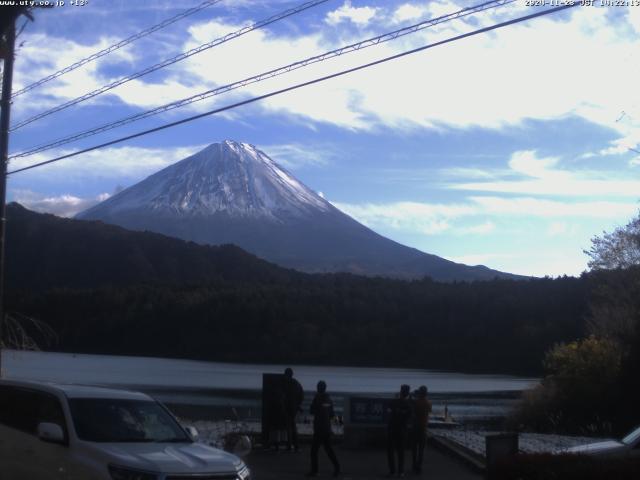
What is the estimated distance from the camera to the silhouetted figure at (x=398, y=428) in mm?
13914

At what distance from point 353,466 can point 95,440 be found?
690 cm

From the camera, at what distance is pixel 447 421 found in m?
28.1

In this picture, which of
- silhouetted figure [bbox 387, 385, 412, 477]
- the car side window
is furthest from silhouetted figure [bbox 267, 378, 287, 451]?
the car side window

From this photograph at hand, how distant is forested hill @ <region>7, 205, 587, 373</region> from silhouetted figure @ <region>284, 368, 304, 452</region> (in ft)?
137

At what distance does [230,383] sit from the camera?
46.8 meters

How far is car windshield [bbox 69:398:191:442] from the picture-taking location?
9.27 meters

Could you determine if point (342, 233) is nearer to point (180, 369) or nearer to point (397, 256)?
point (397, 256)

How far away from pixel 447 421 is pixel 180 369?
105ft

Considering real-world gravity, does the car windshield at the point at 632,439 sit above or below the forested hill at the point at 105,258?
below

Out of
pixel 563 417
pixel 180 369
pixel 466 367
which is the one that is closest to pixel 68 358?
pixel 180 369

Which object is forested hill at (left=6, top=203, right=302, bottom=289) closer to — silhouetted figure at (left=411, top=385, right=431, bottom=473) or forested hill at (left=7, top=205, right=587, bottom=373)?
forested hill at (left=7, top=205, right=587, bottom=373)

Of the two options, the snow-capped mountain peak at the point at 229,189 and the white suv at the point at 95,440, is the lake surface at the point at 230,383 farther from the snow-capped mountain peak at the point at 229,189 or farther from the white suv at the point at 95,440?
the snow-capped mountain peak at the point at 229,189

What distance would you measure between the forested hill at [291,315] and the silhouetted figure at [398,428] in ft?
146

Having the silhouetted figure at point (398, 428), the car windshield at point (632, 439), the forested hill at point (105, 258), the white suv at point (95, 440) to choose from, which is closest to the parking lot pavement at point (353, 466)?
the silhouetted figure at point (398, 428)
